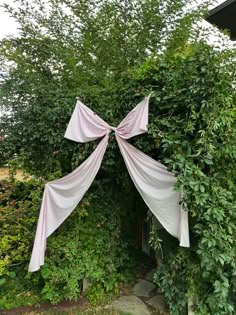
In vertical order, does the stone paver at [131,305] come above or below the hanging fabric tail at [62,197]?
below

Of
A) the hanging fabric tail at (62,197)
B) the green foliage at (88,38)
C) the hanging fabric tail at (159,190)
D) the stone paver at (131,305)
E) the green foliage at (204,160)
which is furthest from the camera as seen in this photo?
the green foliage at (88,38)

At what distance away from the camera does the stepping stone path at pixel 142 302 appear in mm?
3127

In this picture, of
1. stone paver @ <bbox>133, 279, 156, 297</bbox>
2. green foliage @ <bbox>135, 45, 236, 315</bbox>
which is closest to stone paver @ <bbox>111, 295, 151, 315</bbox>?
stone paver @ <bbox>133, 279, 156, 297</bbox>

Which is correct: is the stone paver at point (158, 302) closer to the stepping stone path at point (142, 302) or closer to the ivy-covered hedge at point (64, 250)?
the stepping stone path at point (142, 302)

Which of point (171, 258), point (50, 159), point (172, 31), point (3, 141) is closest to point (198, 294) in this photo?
point (171, 258)

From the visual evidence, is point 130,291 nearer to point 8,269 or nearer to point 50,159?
point 8,269

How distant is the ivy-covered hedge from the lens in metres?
3.16

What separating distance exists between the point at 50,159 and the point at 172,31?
3030mm

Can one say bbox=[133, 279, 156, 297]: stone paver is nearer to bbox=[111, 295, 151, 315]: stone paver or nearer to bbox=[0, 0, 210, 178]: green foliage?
bbox=[111, 295, 151, 315]: stone paver

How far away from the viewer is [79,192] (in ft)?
9.47

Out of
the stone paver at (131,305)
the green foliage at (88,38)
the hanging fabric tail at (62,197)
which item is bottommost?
the stone paver at (131,305)

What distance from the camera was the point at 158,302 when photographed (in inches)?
129

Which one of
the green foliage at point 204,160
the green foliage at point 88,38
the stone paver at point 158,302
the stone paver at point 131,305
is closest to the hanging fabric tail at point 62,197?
the green foliage at point 204,160

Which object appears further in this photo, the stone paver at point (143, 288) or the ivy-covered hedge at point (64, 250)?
the stone paver at point (143, 288)
